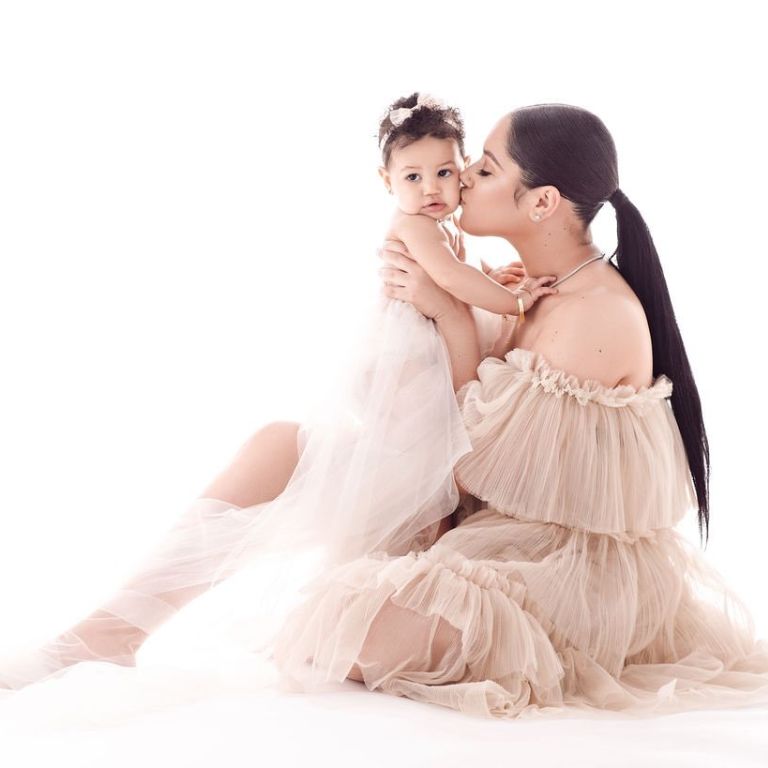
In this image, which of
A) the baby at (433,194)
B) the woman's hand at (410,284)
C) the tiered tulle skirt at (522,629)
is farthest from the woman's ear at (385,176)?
the tiered tulle skirt at (522,629)

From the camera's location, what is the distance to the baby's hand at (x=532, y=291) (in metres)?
2.39

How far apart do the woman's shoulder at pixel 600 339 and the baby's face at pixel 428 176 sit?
372mm

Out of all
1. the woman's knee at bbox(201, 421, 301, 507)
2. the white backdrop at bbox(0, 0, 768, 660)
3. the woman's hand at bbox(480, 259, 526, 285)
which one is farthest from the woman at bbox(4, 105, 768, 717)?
the white backdrop at bbox(0, 0, 768, 660)

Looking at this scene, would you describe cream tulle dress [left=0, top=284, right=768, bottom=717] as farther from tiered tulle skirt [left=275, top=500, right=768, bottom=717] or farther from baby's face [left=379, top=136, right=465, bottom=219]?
baby's face [left=379, top=136, right=465, bottom=219]

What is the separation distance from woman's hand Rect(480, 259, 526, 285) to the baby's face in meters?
0.25

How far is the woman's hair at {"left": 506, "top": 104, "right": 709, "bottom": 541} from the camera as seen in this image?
2.39 m

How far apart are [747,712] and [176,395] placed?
1908 millimetres

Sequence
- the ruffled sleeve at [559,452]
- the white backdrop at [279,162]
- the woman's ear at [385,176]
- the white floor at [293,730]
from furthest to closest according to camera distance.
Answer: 1. the white backdrop at [279,162]
2. the woman's ear at [385,176]
3. the ruffled sleeve at [559,452]
4. the white floor at [293,730]

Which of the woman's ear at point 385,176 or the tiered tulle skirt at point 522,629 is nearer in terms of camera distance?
the tiered tulle skirt at point 522,629

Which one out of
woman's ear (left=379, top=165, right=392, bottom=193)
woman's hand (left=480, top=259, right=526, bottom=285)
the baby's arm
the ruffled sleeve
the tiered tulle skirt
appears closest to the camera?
the tiered tulle skirt

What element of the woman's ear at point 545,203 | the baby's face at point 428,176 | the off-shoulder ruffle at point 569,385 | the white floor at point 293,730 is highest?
the baby's face at point 428,176

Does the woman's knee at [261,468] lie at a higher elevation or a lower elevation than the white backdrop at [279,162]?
lower

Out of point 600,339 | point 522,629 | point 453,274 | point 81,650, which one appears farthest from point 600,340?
point 81,650

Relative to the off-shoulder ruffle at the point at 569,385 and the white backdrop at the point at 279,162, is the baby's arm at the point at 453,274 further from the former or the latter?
the white backdrop at the point at 279,162
